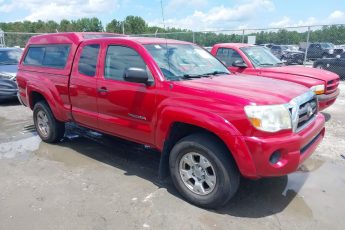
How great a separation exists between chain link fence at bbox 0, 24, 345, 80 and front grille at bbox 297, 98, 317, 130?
8.88 metres

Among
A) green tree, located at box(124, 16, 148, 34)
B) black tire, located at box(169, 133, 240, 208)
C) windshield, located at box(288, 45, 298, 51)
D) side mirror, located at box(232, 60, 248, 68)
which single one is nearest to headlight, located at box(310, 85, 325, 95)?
side mirror, located at box(232, 60, 248, 68)

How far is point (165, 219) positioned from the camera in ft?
11.6

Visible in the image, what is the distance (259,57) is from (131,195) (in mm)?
5544

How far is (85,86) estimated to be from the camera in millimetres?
4891

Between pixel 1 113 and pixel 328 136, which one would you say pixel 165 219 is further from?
pixel 1 113

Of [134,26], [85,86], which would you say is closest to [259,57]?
[85,86]

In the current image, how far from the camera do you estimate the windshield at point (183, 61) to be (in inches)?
164

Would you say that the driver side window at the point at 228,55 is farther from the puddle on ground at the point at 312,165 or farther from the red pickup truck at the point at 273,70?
the puddle on ground at the point at 312,165

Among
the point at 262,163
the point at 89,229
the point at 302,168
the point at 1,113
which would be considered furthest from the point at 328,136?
the point at 1,113

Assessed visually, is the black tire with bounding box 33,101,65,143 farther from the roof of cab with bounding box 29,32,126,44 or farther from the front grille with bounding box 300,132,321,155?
the front grille with bounding box 300,132,321,155

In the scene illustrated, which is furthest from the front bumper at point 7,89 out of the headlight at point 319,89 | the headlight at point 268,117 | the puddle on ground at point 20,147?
the headlight at point 268,117

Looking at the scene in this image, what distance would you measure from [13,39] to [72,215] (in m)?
24.1

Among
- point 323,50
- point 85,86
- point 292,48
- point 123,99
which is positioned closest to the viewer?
point 123,99

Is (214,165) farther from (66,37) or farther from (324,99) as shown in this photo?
(324,99)
